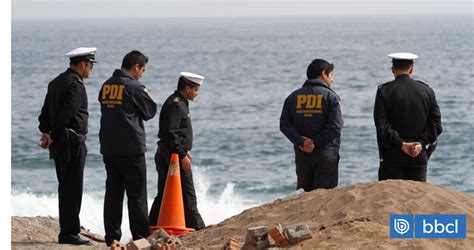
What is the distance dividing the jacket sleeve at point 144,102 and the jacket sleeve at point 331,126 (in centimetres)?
163

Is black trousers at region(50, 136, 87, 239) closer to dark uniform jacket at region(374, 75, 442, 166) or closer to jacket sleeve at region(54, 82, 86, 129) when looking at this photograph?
jacket sleeve at region(54, 82, 86, 129)

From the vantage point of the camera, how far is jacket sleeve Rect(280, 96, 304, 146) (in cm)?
1215

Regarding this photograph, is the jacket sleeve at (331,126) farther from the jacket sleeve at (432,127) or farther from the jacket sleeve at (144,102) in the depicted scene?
the jacket sleeve at (144,102)

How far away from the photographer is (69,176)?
12.1 metres

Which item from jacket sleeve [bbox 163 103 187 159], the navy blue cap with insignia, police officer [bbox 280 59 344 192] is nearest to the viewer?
the navy blue cap with insignia

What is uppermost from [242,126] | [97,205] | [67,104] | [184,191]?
[67,104]

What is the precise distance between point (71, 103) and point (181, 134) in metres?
1.20

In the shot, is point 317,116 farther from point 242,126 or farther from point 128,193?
point 242,126

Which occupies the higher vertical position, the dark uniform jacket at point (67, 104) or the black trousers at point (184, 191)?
the dark uniform jacket at point (67, 104)

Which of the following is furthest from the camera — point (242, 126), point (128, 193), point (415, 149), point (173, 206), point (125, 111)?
point (242, 126)

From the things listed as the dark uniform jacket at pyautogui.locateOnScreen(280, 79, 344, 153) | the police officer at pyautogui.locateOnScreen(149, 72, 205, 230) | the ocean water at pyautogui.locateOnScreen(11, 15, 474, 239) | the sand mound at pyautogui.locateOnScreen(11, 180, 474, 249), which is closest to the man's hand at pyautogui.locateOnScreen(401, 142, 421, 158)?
the sand mound at pyautogui.locateOnScreen(11, 180, 474, 249)

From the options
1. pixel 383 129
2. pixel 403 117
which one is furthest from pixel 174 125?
pixel 403 117

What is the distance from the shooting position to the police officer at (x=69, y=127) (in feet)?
39.0

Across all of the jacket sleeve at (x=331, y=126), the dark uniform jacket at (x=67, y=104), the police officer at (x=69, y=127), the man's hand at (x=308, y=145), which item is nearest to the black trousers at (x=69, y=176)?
the police officer at (x=69, y=127)
